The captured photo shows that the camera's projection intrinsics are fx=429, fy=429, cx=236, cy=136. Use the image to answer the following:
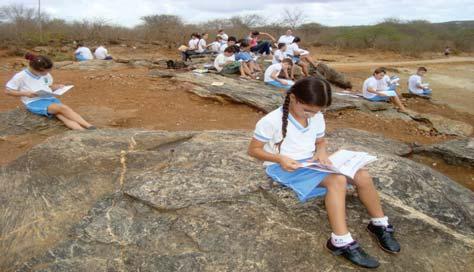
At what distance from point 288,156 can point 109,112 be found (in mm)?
4134

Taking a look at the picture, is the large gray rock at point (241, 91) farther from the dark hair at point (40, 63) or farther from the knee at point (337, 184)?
the knee at point (337, 184)

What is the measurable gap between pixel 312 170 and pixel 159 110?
4.77 m

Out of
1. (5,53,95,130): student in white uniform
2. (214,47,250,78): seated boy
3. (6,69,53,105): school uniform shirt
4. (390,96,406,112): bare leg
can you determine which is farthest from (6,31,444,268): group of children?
(214,47,250,78): seated boy

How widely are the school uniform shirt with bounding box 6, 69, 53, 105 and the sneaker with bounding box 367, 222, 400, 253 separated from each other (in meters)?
4.02

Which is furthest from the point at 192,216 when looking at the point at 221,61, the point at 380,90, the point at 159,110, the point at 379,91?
the point at 221,61

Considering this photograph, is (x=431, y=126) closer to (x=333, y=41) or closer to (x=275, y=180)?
(x=275, y=180)

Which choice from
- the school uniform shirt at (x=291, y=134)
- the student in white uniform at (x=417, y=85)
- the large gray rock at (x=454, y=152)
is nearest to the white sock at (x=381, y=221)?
the school uniform shirt at (x=291, y=134)

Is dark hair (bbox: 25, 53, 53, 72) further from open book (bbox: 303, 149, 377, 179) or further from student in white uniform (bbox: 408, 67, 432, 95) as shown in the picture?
student in white uniform (bbox: 408, 67, 432, 95)

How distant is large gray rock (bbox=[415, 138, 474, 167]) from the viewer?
5.09 metres

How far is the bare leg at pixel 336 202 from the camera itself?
237 cm

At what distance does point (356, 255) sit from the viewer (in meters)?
2.32

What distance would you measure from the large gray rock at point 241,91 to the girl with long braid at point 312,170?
4.57 meters

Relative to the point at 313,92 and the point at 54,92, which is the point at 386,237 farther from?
the point at 54,92

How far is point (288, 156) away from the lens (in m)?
2.69
